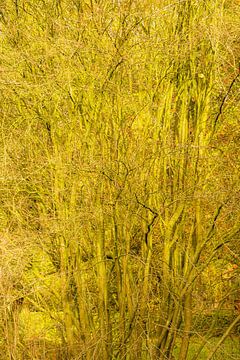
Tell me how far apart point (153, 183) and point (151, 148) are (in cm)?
38

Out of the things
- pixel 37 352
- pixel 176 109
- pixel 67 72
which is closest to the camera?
pixel 37 352

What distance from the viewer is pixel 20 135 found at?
762 centimetres

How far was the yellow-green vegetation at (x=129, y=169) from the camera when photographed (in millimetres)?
6449

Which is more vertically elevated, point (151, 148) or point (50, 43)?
point (50, 43)

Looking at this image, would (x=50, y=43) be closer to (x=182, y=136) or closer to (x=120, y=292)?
(x=182, y=136)

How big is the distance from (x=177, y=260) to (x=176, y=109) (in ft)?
5.64

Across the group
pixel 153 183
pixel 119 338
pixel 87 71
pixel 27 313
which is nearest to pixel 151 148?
pixel 153 183

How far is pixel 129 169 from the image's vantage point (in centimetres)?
634

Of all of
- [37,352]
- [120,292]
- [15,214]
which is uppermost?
[15,214]

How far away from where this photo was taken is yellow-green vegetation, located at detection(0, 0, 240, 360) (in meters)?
6.45

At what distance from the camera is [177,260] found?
6840 mm

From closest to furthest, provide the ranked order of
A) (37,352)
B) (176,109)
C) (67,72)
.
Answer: (37,352) < (67,72) < (176,109)

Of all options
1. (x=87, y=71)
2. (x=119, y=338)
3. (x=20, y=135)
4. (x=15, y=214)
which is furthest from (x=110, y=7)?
(x=119, y=338)

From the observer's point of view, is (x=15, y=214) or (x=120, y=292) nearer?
(x=120, y=292)
